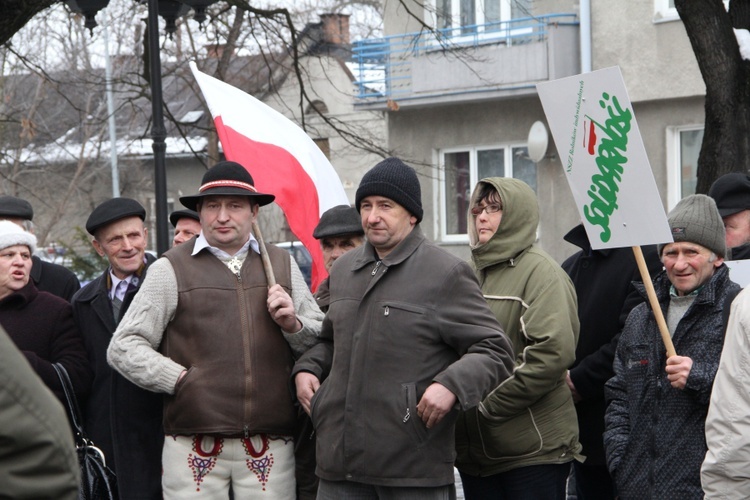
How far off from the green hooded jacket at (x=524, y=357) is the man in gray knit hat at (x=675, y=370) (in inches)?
10.9

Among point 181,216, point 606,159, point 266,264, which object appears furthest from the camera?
point 181,216

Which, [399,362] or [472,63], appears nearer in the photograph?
[399,362]

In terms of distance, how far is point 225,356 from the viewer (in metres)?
4.88

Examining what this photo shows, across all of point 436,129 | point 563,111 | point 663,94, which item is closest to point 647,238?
point 563,111

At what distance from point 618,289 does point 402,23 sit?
56.6 ft

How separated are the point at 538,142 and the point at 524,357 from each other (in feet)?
48.8

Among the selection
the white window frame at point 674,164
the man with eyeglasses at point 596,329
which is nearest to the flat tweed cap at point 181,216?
the man with eyeglasses at point 596,329

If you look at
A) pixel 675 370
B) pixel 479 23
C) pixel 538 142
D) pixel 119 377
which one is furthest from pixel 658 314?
pixel 479 23

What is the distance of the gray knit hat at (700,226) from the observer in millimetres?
4812

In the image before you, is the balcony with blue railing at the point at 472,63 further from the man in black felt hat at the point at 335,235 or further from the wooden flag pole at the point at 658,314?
the wooden flag pole at the point at 658,314

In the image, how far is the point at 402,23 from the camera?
2228cm

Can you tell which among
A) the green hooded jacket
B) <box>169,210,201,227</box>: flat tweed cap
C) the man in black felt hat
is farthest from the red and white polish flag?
the green hooded jacket

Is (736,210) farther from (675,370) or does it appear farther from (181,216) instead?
(181,216)

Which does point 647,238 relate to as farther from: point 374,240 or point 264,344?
point 264,344
